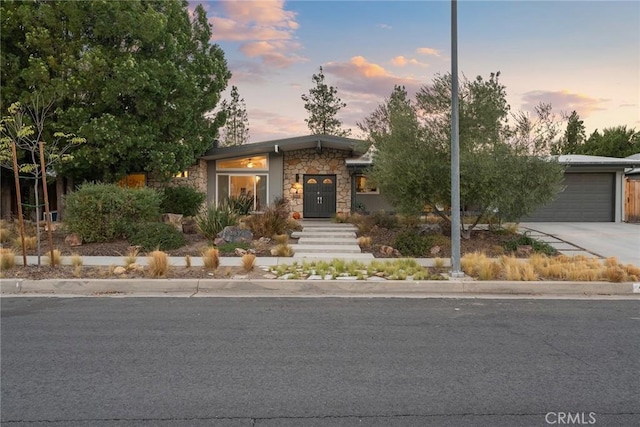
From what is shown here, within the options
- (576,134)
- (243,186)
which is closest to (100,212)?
(243,186)

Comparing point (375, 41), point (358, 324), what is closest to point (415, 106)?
point (375, 41)

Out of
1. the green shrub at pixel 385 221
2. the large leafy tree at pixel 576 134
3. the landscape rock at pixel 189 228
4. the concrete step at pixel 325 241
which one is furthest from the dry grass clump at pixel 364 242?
the large leafy tree at pixel 576 134

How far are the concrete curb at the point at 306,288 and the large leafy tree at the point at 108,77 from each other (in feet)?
26.1

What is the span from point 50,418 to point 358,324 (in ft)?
12.1

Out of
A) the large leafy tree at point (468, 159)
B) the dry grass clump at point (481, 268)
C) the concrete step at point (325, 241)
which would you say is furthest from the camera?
the concrete step at point (325, 241)

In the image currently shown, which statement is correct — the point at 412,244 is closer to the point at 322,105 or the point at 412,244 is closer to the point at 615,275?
the point at 615,275

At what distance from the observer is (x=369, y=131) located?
18.2 meters

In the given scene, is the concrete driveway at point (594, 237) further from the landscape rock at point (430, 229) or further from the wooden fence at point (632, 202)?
the landscape rock at point (430, 229)

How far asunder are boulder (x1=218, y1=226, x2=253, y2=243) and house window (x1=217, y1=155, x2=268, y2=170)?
26.2 feet

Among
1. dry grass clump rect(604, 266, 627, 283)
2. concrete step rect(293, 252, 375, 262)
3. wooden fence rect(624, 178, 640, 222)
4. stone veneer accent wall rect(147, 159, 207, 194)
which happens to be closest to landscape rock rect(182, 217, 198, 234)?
concrete step rect(293, 252, 375, 262)

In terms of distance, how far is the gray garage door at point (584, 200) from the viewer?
63.6 feet

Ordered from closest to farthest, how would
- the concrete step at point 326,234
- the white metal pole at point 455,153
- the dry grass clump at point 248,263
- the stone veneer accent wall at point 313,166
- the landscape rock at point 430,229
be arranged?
the white metal pole at point 455,153
the dry grass clump at point 248,263
the landscape rock at point 430,229
the concrete step at point 326,234
the stone veneer accent wall at point 313,166

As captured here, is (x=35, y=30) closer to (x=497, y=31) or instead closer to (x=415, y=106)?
(x=415, y=106)

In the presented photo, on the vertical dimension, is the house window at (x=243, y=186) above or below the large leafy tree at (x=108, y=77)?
below
